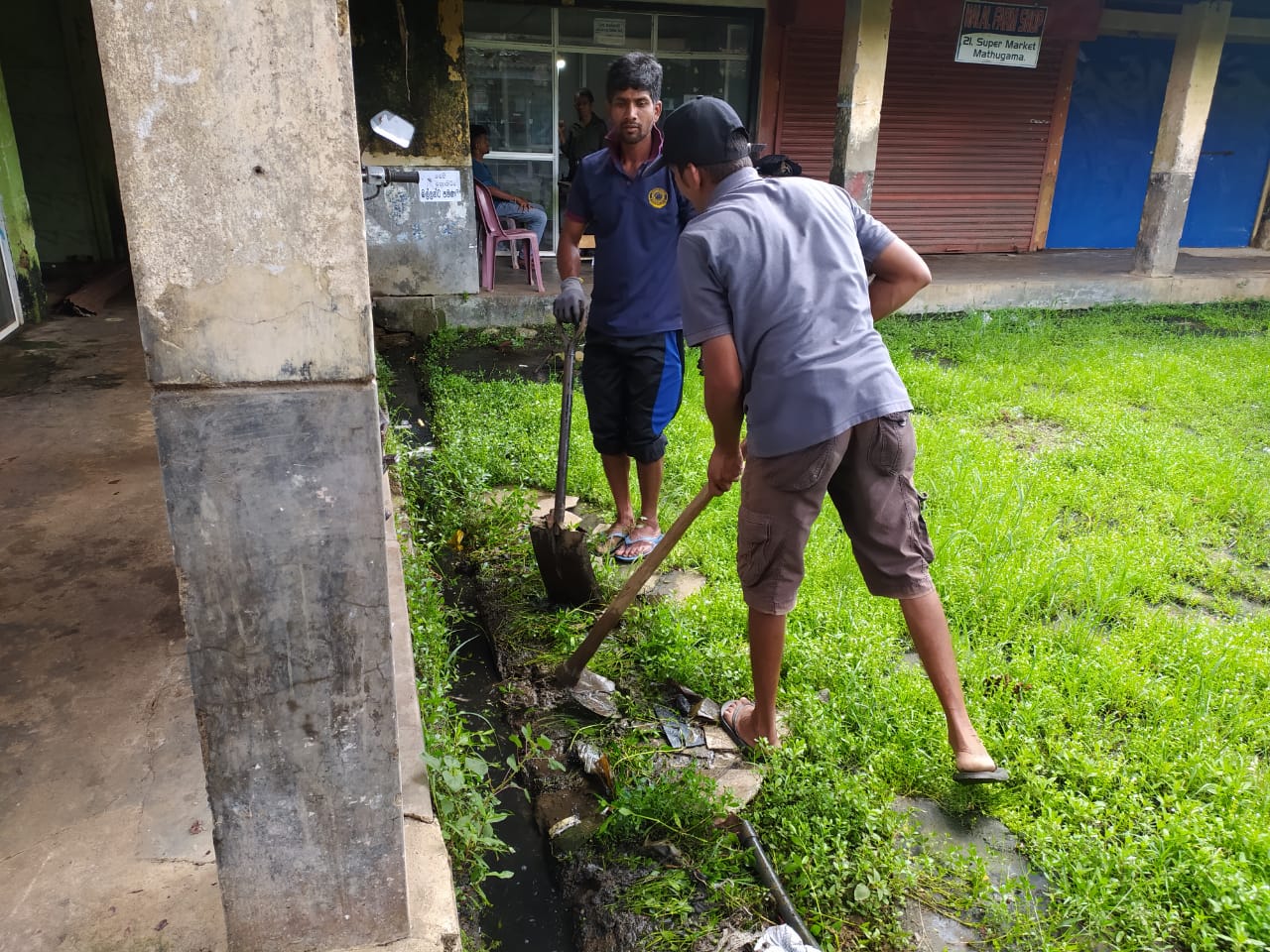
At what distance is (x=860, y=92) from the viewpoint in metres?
7.78

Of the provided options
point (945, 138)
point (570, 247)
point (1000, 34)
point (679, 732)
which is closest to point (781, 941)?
point (679, 732)

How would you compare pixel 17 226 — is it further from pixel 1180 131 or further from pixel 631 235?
pixel 1180 131

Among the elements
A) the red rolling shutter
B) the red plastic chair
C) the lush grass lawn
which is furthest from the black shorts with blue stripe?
the red rolling shutter

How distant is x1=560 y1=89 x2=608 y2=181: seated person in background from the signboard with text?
3.59 m

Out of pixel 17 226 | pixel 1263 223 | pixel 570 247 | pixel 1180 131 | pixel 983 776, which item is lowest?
pixel 1263 223

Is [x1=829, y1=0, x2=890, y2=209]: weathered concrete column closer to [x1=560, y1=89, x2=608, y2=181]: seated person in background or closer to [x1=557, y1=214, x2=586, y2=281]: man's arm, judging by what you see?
[x1=560, y1=89, x2=608, y2=181]: seated person in background

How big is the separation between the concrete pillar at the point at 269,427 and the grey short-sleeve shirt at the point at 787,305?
3.70 ft

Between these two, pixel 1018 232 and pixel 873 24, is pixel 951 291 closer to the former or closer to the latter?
pixel 873 24

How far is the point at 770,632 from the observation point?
252cm

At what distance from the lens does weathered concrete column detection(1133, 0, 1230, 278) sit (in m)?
8.68

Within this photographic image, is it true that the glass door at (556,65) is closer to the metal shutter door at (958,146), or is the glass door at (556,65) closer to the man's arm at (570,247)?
the metal shutter door at (958,146)

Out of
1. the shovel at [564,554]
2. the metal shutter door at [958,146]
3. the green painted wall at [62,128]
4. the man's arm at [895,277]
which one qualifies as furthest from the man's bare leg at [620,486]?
the metal shutter door at [958,146]

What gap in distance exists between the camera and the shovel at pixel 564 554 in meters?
3.30

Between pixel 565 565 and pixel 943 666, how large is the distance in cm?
142
